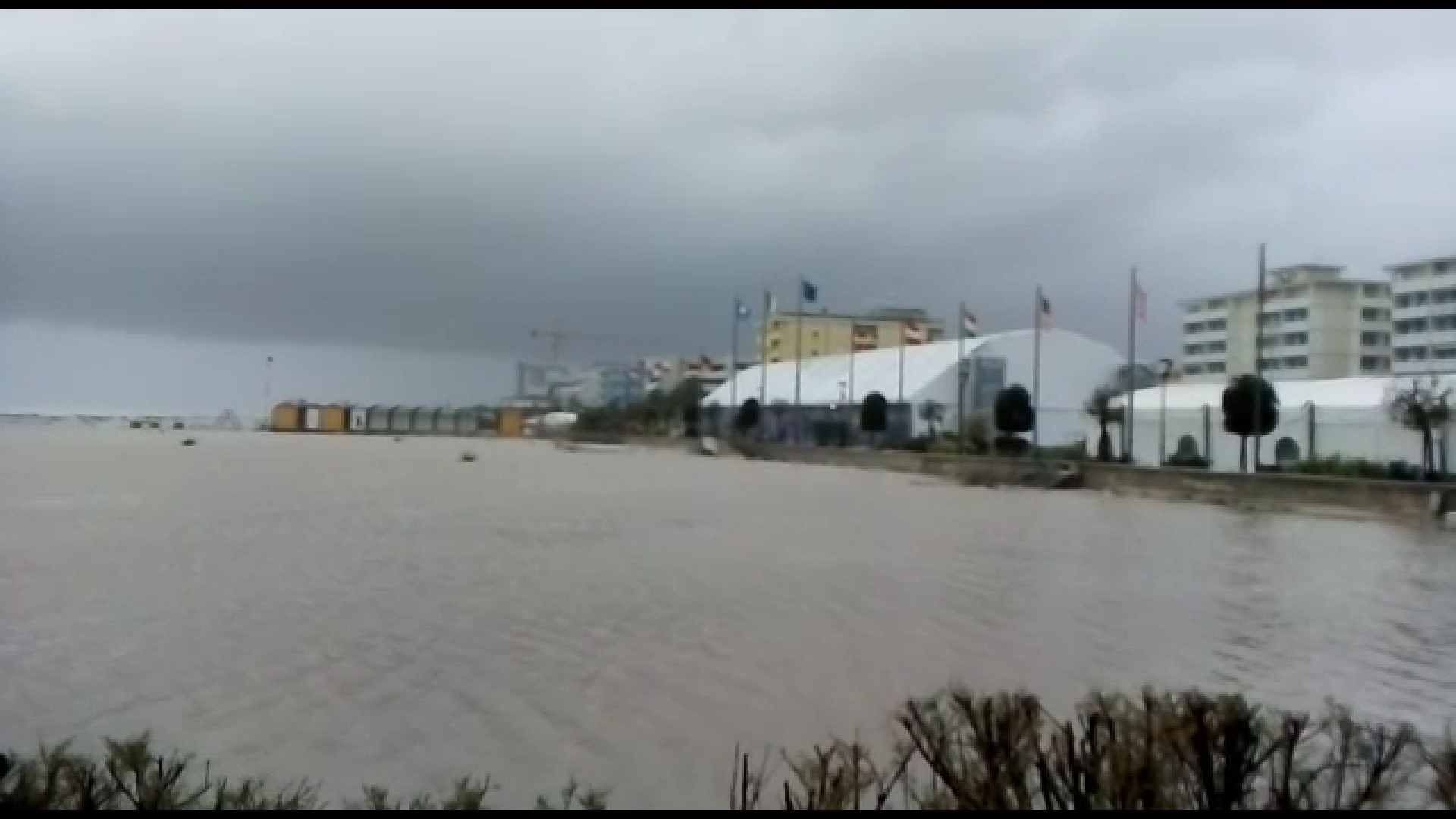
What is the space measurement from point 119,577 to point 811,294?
33.9m

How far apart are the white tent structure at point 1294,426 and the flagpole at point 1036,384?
3.52m

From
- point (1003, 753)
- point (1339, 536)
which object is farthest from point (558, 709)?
point (1339, 536)

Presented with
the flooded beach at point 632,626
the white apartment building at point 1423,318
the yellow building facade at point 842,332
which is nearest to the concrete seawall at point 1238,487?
the flooded beach at point 632,626

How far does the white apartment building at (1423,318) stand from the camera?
952 inches

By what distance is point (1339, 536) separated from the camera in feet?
47.7

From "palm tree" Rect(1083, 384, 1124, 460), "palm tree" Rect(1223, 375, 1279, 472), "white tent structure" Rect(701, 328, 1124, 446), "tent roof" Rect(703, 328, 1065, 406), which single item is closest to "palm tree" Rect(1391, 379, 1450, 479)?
"palm tree" Rect(1223, 375, 1279, 472)

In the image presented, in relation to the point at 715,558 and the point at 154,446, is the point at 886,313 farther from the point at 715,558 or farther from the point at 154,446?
the point at 715,558

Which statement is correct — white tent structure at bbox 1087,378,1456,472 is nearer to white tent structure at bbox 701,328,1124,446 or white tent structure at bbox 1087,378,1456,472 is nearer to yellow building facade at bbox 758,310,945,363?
white tent structure at bbox 701,328,1124,446

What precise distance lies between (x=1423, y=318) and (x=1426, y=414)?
8.22 meters

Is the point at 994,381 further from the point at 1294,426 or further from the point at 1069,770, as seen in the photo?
the point at 1069,770

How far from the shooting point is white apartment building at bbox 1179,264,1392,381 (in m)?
30.6

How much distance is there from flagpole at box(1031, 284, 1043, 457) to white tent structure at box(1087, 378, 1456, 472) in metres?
3.52

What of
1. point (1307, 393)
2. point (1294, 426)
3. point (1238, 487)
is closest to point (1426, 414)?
point (1238, 487)

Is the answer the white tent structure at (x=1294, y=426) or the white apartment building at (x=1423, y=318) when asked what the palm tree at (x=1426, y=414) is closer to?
the white tent structure at (x=1294, y=426)
